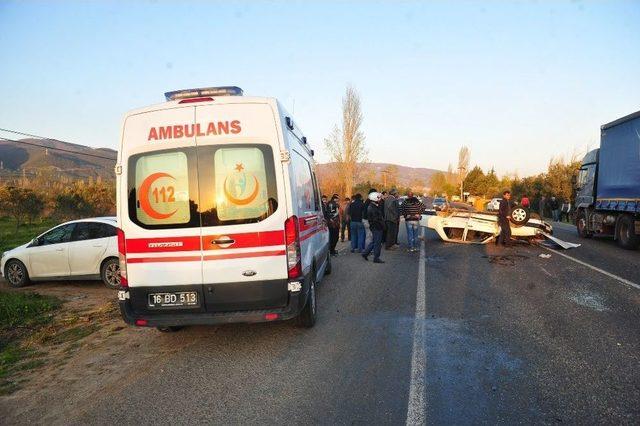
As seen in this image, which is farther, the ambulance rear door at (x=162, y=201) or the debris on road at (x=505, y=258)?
the debris on road at (x=505, y=258)

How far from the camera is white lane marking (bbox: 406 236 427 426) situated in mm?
3344

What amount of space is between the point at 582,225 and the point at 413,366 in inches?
604

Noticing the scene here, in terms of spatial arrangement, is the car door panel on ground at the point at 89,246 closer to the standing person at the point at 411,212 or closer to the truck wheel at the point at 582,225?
the standing person at the point at 411,212

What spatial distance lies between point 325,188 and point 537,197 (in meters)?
18.9

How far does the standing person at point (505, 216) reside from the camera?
42.2 feet

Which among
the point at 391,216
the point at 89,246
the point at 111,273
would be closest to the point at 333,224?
the point at 391,216

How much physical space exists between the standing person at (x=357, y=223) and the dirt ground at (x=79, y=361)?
7.07m

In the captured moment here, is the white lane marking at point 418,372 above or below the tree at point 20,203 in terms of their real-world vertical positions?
below

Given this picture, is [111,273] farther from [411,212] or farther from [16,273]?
[411,212]

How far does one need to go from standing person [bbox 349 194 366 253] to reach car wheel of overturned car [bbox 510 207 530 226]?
4.58 m

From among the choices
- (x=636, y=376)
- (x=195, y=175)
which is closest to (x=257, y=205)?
(x=195, y=175)

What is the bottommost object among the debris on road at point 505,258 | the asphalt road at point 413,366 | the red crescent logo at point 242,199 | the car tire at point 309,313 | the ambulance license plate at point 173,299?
the debris on road at point 505,258

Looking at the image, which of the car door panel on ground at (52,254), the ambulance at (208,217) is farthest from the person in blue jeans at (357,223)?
the ambulance at (208,217)

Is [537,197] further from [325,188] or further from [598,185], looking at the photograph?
[598,185]
